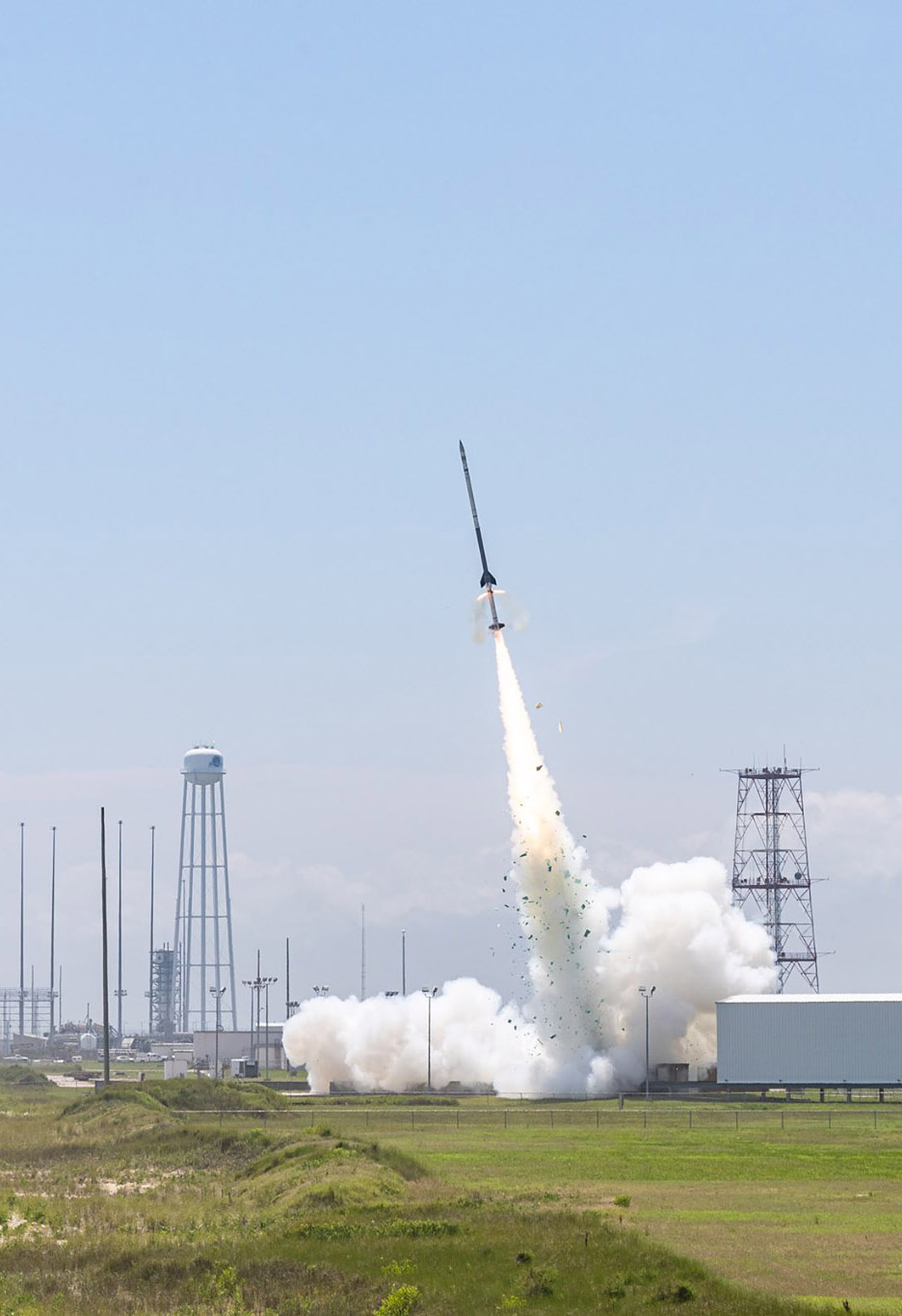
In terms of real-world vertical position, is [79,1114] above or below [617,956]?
below

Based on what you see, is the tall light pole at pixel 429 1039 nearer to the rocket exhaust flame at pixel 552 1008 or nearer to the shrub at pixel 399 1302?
the rocket exhaust flame at pixel 552 1008

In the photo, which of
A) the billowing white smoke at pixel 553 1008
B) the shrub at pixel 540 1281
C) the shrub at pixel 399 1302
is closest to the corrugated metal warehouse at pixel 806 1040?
the billowing white smoke at pixel 553 1008

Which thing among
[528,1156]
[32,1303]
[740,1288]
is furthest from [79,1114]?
[740,1288]

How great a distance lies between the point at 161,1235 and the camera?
49344mm

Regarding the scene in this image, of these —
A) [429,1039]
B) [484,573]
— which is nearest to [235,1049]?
[429,1039]

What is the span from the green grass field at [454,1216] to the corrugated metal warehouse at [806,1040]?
73.2 feet

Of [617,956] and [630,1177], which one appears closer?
[630,1177]

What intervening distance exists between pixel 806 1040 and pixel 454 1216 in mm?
65639

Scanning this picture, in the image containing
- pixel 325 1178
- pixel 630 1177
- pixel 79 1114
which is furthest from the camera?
pixel 79 1114

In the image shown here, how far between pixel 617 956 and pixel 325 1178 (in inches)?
2290

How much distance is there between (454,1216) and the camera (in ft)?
163

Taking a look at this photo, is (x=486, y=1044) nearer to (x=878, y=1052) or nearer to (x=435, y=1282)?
(x=878, y=1052)

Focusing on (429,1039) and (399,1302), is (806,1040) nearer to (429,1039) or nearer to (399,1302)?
(429,1039)

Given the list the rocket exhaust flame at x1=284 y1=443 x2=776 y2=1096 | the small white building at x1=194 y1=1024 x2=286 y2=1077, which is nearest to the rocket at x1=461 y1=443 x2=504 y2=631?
the rocket exhaust flame at x1=284 y1=443 x2=776 y2=1096
